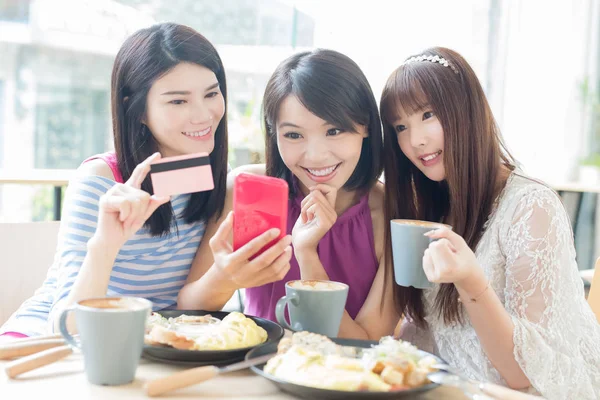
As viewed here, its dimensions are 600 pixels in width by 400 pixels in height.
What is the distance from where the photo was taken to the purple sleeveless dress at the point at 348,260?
170cm

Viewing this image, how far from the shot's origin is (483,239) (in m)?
1.44

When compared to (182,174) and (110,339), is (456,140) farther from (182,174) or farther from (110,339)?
(110,339)

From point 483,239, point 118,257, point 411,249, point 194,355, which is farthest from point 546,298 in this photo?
point 118,257

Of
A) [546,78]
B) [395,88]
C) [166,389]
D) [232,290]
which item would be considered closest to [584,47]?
[546,78]

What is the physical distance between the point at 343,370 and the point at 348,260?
863mm

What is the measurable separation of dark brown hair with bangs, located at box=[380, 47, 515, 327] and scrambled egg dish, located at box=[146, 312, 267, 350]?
1.75 ft

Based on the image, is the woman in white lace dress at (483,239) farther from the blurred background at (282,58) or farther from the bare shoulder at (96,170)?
the blurred background at (282,58)

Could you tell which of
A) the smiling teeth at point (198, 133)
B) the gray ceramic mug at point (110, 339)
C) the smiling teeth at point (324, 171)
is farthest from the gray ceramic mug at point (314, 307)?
the smiling teeth at point (198, 133)

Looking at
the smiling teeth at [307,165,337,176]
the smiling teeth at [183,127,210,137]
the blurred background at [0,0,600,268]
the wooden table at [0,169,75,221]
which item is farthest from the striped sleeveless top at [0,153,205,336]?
the blurred background at [0,0,600,268]

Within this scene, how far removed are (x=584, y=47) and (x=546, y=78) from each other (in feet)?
1.12

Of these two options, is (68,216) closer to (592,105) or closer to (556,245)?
(556,245)

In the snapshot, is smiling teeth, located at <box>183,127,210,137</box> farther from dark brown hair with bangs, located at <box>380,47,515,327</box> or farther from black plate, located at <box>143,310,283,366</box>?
black plate, located at <box>143,310,283,366</box>

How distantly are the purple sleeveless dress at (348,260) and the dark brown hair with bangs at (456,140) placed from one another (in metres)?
0.17

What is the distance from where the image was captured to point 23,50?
3434 millimetres
